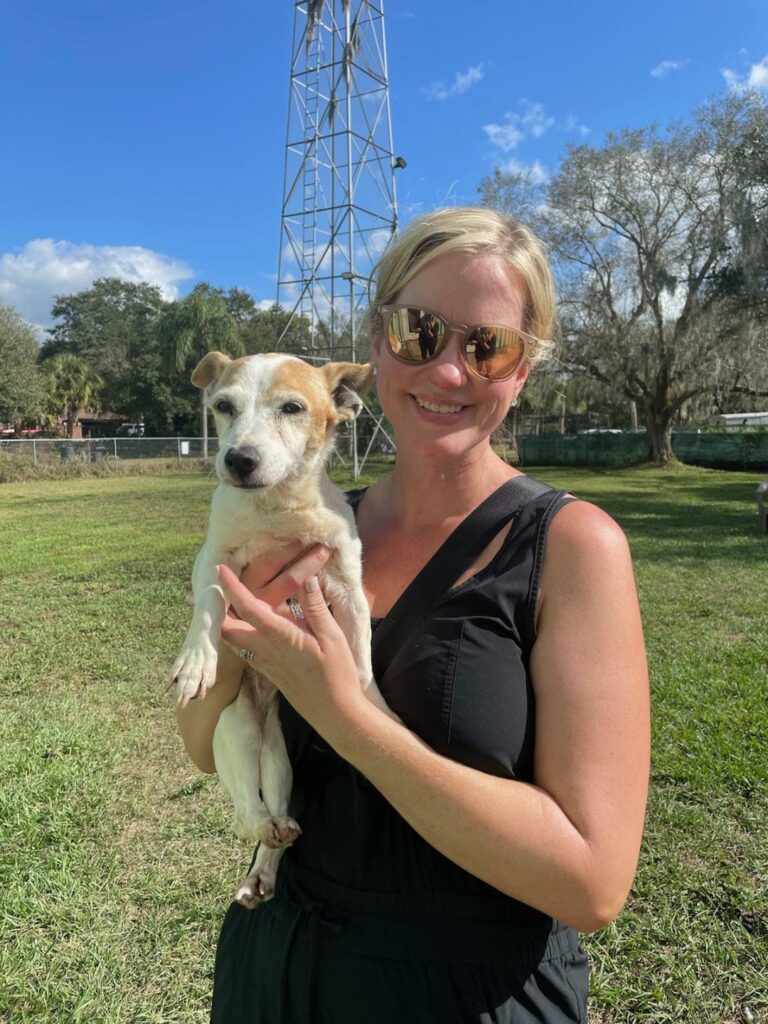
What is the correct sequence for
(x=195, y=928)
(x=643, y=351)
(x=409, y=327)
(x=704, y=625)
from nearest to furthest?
(x=409, y=327) < (x=195, y=928) < (x=704, y=625) < (x=643, y=351)

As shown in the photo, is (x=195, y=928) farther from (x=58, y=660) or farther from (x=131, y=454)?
(x=131, y=454)

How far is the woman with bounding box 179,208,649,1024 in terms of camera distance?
1.14 metres

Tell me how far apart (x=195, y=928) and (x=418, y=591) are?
7.48ft

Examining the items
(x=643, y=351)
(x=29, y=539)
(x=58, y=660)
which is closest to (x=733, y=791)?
(x=58, y=660)

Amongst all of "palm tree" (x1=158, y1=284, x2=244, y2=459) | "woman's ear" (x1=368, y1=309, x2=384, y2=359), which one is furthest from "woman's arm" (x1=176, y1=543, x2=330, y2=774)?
"palm tree" (x1=158, y1=284, x2=244, y2=459)

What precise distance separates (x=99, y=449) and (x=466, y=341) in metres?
33.5

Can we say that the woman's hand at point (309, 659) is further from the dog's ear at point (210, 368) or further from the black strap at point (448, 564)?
the dog's ear at point (210, 368)

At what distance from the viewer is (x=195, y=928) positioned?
2854 millimetres

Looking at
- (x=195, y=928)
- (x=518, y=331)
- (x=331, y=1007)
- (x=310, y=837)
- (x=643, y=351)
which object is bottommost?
(x=195, y=928)

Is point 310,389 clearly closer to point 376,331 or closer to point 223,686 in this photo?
point 376,331

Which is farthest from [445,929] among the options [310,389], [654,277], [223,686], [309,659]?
[654,277]

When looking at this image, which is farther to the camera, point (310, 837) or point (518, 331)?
point (518, 331)

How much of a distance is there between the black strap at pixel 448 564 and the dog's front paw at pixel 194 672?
51cm

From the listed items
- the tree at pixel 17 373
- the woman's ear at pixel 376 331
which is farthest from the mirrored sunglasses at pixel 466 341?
the tree at pixel 17 373
